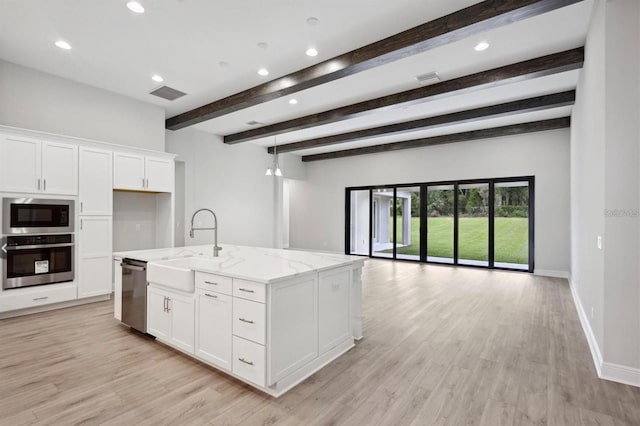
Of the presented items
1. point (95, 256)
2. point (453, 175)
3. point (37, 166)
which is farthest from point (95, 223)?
point (453, 175)

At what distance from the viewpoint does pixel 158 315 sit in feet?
10.3

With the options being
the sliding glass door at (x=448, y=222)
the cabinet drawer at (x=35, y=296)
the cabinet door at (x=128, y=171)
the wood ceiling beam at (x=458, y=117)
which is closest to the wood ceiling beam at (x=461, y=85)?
the wood ceiling beam at (x=458, y=117)

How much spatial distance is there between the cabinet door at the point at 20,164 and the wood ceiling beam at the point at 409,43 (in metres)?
2.71

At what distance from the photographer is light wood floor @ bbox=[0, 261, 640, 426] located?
207 centimetres

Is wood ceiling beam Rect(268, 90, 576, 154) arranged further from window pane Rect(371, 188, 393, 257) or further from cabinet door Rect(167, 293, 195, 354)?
cabinet door Rect(167, 293, 195, 354)

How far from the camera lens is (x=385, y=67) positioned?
4.20 metres

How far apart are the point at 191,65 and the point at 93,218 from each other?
2614mm

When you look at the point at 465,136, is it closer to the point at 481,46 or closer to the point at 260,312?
the point at 481,46

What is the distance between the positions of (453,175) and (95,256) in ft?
24.4

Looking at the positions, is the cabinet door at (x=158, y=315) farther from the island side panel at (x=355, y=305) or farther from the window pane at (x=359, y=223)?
the window pane at (x=359, y=223)

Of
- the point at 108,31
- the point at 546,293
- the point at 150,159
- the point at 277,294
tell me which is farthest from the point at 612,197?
the point at 150,159

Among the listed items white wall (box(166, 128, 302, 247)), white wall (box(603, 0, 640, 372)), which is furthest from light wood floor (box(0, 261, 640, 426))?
white wall (box(166, 128, 302, 247))

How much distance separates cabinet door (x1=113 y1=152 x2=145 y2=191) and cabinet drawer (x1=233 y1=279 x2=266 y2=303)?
360 centimetres

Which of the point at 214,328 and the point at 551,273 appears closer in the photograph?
the point at 214,328
